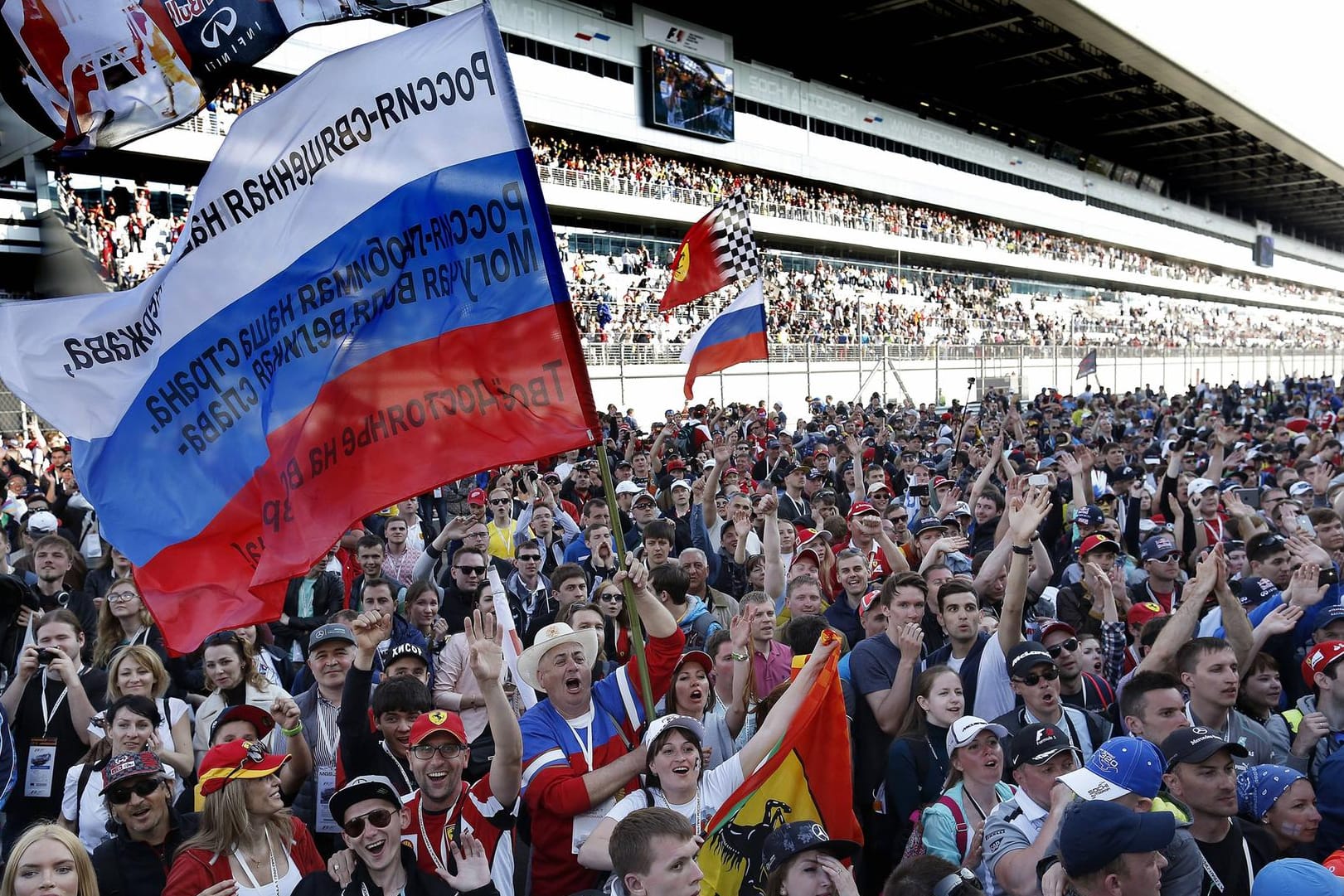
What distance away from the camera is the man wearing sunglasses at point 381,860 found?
136 inches

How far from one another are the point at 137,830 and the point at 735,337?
920 cm

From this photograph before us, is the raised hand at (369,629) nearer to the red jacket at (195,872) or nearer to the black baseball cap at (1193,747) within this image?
the red jacket at (195,872)

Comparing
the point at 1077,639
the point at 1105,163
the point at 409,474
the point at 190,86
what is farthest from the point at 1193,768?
the point at 1105,163

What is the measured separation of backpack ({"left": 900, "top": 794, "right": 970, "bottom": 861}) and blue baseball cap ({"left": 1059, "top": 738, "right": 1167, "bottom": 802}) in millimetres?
604

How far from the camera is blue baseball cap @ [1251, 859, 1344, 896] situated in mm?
2959

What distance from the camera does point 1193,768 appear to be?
355 centimetres

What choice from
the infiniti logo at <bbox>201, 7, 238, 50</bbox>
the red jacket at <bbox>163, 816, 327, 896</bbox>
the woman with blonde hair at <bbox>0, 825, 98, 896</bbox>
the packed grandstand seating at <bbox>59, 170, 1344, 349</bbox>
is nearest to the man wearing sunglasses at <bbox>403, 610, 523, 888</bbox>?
the red jacket at <bbox>163, 816, 327, 896</bbox>

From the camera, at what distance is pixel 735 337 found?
1232cm

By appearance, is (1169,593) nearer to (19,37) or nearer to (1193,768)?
(1193,768)

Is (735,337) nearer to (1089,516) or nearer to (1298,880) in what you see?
(1089,516)

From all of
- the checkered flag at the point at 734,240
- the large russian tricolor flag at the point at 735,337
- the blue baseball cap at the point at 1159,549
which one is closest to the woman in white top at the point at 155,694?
the blue baseball cap at the point at 1159,549

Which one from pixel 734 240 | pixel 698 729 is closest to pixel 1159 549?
pixel 698 729

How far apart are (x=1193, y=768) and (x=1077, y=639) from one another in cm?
185

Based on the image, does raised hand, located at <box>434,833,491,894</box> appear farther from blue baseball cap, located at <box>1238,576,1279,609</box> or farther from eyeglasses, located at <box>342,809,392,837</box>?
blue baseball cap, located at <box>1238,576,1279,609</box>
